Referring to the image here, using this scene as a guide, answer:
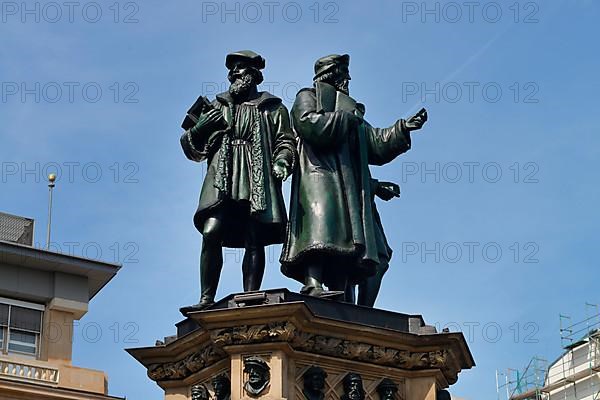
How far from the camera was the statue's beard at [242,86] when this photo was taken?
15688 mm

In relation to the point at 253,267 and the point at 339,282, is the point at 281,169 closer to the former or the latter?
the point at 253,267

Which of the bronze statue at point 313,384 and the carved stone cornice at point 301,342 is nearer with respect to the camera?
the carved stone cornice at point 301,342

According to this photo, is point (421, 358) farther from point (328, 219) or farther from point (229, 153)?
point (229, 153)

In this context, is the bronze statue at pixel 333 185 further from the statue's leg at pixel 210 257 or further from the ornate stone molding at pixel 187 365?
the ornate stone molding at pixel 187 365

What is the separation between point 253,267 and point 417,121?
2.50 m

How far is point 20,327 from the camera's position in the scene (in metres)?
→ 40.6

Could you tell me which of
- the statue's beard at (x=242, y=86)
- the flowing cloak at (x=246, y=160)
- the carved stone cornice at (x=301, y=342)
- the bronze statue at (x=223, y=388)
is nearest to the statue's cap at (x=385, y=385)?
the carved stone cornice at (x=301, y=342)

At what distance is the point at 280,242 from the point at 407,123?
2023 mm

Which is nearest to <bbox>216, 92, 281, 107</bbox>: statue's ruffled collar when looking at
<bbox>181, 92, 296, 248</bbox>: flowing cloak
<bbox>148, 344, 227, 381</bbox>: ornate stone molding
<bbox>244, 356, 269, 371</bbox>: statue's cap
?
<bbox>181, 92, 296, 248</bbox>: flowing cloak

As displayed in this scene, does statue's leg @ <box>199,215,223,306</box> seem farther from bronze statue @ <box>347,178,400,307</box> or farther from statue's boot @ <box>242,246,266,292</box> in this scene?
bronze statue @ <box>347,178,400,307</box>

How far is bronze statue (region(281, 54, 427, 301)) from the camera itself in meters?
14.9

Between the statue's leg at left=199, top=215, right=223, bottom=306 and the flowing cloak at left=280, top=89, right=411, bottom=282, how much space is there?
0.73 m

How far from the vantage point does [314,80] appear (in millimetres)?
15984

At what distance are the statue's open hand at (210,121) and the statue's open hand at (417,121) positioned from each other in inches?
83.4
